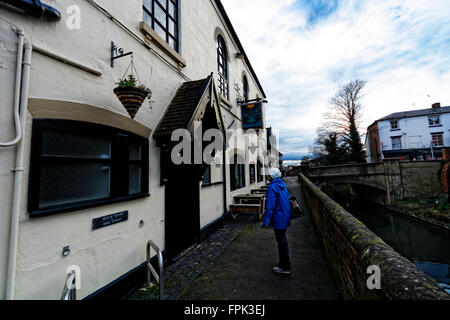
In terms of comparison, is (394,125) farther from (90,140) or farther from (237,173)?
(90,140)

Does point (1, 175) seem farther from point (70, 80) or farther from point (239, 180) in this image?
point (239, 180)

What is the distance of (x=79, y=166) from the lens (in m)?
2.78

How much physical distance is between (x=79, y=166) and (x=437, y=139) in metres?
46.2

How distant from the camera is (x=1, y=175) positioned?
1.99m

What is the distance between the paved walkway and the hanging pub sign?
621 cm

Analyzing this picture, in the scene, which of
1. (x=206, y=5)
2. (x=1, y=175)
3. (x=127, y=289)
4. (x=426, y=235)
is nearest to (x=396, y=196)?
(x=426, y=235)

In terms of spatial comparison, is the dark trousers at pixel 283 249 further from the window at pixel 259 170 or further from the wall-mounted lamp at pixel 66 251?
the window at pixel 259 170

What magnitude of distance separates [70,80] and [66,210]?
171cm

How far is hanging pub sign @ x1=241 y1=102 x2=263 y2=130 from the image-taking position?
10.6 m

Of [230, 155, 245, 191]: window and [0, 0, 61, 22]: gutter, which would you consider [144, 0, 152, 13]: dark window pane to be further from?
[230, 155, 245, 191]: window

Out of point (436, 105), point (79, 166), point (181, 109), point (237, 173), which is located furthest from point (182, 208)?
point (436, 105)

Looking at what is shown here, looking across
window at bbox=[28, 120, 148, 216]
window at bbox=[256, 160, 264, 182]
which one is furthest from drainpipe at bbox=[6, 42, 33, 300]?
window at bbox=[256, 160, 264, 182]

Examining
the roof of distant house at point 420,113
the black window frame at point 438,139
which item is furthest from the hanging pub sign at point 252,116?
the black window frame at point 438,139

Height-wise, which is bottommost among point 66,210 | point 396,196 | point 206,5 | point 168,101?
point 396,196
